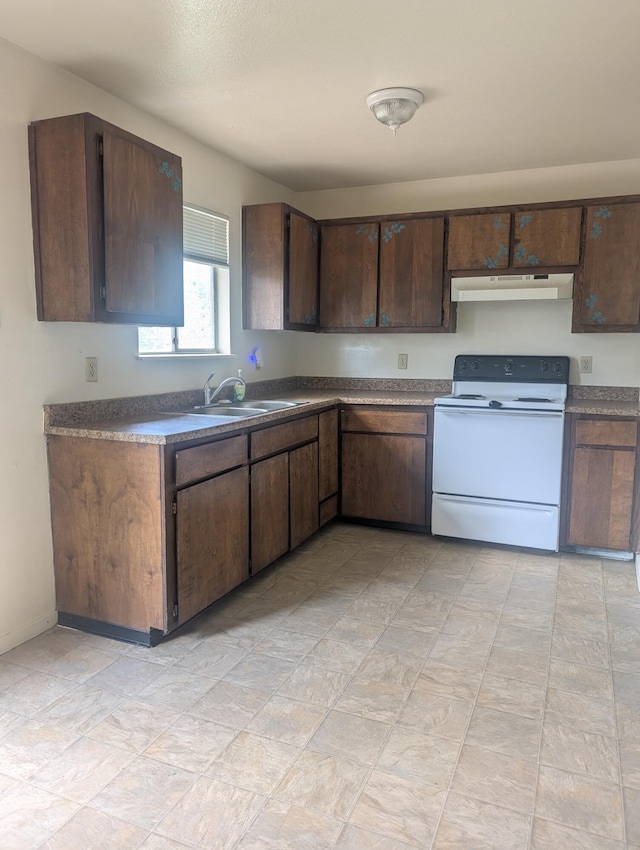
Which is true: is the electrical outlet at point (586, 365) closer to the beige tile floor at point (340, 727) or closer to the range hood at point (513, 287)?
the range hood at point (513, 287)

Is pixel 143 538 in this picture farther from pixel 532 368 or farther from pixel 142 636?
pixel 532 368

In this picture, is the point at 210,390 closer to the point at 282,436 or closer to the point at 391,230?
the point at 282,436

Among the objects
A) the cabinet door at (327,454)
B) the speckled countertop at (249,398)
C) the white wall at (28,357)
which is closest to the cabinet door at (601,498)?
the speckled countertop at (249,398)

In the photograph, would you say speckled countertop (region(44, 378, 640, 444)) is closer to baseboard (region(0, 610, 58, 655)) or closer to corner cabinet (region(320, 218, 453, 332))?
corner cabinet (region(320, 218, 453, 332))

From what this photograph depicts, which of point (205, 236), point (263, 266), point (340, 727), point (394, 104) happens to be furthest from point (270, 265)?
point (340, 727)

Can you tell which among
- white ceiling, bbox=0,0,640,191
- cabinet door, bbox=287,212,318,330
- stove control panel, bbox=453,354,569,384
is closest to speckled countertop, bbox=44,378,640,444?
stove control panel, bbox=453,354,569,384

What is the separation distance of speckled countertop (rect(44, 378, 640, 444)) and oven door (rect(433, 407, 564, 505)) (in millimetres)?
201

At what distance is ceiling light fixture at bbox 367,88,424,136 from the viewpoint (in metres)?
2.68

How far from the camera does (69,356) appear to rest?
259 centimetres

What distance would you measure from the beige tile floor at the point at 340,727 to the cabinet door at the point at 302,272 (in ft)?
6.20

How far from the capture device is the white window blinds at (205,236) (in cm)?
337

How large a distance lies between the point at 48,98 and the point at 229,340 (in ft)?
5.40

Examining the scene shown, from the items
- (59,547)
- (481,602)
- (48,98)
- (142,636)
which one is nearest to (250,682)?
(142,636)

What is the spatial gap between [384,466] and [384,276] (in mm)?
1311
